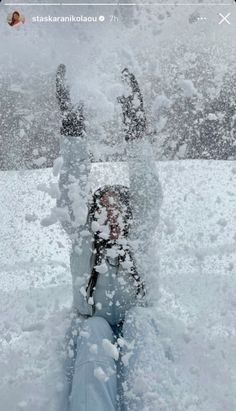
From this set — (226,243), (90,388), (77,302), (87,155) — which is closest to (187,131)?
(226,243)

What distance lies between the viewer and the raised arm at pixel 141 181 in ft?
2.48

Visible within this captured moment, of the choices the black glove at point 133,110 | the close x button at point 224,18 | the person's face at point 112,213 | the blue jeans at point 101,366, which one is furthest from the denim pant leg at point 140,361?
the close x button at point 224,18

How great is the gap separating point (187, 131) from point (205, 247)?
294 millimetres

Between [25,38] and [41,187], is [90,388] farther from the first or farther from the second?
[25,38]

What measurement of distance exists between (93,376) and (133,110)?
0.38 metres

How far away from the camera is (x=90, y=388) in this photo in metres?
0.60

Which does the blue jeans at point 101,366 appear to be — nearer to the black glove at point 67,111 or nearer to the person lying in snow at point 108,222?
the person lying in snow at point 108,222

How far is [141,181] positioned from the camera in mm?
768

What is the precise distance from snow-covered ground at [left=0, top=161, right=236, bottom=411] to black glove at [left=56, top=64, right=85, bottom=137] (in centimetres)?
15

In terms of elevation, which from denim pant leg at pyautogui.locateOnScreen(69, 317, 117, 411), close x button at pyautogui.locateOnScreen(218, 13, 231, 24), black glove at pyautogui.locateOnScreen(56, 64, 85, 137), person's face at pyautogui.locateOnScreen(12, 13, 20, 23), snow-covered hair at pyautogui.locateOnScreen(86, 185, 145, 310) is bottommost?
denim pant leg at pyautogui.locateOnScreen(69, 317, 117, 411)

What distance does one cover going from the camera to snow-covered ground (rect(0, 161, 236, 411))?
0.72 m

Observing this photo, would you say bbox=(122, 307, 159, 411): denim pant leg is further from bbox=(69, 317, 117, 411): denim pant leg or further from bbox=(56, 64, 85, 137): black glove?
bbox=(56, 64, 85, 137): black glove

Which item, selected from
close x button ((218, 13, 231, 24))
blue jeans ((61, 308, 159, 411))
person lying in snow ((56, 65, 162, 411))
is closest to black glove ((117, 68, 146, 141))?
person lying in snow ((56, 65, 162, 411))

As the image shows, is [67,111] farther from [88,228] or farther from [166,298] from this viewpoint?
[166,298]
